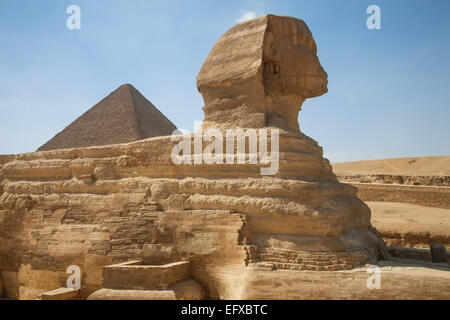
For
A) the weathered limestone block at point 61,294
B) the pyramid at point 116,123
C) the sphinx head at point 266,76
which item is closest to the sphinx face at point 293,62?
the sphinx head at point 266,76

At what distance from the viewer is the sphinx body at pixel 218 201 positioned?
596cm

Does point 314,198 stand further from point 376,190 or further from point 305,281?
point 376,190

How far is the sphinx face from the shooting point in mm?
7492

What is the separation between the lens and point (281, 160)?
21.1 ft

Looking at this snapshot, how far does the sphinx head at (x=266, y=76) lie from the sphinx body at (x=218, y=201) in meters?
0.02

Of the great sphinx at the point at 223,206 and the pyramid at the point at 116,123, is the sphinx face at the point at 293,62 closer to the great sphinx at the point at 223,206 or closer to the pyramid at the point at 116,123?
the great sphinx at the point at 223,206

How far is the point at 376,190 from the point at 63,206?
1742cm

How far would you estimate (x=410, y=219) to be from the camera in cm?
1487

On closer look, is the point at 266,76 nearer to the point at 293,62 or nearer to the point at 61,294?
the point at 293,62

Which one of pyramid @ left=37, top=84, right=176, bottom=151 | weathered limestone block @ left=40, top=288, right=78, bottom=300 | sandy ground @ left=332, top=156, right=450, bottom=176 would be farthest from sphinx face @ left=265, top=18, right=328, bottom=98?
sandy ground @ left=332, top=156, right=450, bottom=176

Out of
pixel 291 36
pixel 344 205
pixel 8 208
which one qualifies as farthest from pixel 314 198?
pixel 8 208

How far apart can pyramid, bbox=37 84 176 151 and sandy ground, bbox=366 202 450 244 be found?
850 cm

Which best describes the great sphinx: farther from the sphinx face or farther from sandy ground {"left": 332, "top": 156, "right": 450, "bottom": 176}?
sandy ground {"left": 332, "top": 156, "right": 450, "bottom": 176}

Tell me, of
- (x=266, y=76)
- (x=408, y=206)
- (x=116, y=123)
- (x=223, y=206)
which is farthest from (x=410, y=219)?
(x=116, y=123)
